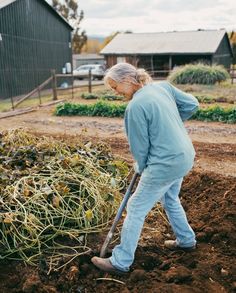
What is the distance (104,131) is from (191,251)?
569 centimetres

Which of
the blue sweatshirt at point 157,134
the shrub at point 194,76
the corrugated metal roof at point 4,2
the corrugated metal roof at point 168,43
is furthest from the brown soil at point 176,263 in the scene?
the corrugated metal roof at point 168,43

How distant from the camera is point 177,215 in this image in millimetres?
3348

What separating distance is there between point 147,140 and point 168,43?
30301 mm

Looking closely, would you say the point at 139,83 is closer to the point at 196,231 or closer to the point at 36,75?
the point at 196,231

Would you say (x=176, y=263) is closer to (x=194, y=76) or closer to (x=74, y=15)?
(x=194, y=76)

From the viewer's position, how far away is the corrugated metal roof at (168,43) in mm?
29688

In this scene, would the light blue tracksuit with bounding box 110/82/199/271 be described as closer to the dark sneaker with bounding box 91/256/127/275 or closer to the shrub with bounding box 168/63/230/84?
the dark sneaker with bounding box 91/256/127/275

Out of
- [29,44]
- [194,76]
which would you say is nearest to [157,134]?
[194,76]

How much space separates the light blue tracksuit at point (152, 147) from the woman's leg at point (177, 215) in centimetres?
20

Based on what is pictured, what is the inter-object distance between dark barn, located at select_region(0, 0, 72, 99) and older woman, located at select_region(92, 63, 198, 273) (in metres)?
14.5

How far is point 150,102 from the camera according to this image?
2738 millimetres

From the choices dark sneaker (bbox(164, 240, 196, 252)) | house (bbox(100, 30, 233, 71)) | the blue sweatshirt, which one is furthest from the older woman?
house (bbox(100, 30, 233, 71))

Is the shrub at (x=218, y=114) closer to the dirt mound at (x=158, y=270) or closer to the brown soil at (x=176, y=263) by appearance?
the brown soil at (x=176, y=263)

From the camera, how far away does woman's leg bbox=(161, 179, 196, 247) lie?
3.30 meters
